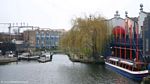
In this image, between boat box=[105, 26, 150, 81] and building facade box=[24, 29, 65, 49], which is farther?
building facade box=[24, 29, 65, 49]

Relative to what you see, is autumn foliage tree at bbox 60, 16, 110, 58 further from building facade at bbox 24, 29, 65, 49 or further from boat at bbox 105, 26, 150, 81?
building facade at bbox 24, 29, 65, 49

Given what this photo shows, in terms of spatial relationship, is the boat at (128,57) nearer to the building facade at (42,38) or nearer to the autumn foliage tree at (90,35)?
the autumn foliage tree at (90,35)

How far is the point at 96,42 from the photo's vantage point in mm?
60656

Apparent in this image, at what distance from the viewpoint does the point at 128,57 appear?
168 ft

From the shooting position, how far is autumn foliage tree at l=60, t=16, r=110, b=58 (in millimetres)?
60844

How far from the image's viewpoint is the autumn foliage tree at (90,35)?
60.8 meters

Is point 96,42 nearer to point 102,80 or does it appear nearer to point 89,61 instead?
point 89,61

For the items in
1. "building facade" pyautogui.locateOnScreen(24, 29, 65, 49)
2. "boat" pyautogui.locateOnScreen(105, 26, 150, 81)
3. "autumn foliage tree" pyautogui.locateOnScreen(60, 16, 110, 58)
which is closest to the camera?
"boat" pyautogui.locateOnScreen(105, 26, 150, 81)

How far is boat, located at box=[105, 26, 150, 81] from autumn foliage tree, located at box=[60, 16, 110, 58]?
77.5 inches

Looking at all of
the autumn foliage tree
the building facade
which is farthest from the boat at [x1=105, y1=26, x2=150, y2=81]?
the building facade

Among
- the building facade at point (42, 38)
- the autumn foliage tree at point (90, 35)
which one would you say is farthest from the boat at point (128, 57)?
the building facade at point (42, 38)

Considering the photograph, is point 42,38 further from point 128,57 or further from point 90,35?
point 128,57

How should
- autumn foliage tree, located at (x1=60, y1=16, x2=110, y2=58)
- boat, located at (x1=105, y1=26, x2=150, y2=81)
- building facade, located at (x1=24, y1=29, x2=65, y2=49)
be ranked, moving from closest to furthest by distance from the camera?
boat, located at (x1=105, y1=26, x2=150, y2=81) < autumn foliage tree, located at (x1=60, y1=16, x2=110, y2=58) < building facade, located at (x1=24, y1=29, x2=65, y2=49)

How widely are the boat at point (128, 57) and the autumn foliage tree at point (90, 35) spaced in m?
1.97
